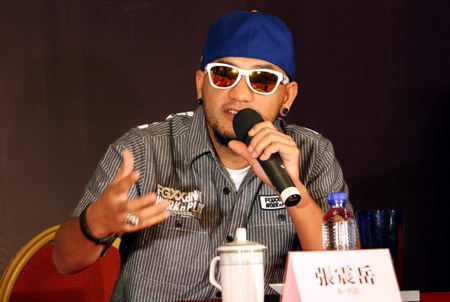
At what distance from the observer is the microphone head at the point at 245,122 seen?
1.37m

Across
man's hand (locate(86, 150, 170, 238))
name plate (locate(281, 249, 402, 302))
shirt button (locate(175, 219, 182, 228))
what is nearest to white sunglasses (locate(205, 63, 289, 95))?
shirt button (locate(175, 219, 182, 228))

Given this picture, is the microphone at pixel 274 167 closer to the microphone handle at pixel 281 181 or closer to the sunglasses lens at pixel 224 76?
the microphone handle at pixel 281 181

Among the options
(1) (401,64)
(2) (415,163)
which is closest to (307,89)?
(1) (401,64)

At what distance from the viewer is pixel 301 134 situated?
1.85 meters

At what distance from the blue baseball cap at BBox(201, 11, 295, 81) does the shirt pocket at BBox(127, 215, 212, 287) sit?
0.52 meters

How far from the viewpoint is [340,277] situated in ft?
2.85

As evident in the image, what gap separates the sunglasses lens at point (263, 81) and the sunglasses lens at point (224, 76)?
0.17 feet

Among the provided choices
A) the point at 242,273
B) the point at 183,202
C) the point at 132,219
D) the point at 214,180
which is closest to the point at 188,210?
the point at 183,202

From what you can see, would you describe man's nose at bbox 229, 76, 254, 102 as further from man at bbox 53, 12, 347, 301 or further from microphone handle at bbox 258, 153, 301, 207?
microphone handle at bbox 258, 153, 301, 207

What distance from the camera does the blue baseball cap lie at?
5.49ft

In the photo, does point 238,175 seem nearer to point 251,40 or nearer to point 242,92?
point 242,92

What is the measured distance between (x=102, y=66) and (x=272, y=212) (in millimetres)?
1141

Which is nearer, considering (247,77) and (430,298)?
(430,298)

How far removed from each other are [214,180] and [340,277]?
86 centimetres
